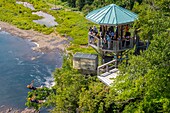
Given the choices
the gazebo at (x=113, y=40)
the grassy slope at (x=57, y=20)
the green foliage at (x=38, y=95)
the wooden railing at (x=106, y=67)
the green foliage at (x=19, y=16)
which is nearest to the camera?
the wooden railing at (x=106, y=67)

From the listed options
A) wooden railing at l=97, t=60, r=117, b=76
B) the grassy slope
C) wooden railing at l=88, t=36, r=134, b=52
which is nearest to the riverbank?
the grassy slope

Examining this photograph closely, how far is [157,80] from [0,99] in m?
23.5

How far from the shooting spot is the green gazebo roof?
22.9 meters

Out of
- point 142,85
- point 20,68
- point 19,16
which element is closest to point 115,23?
point 142,85

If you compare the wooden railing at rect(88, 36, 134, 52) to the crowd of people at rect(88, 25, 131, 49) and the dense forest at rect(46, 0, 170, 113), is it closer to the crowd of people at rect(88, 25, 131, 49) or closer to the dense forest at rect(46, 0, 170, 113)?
the crowd of people at rect(88, 25, 131, 49)

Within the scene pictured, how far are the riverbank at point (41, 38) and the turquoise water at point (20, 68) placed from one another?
1.38 m

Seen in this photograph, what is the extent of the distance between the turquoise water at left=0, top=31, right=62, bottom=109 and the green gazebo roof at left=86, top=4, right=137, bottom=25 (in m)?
14.8

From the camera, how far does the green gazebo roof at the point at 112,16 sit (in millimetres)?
22862

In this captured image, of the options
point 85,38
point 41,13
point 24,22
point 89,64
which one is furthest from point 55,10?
point 89,64

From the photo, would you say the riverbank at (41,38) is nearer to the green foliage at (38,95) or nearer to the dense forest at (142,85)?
the green foliage at (38,95)

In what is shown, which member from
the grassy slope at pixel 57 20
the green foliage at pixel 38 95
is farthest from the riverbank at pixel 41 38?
the green foliage at pixel 38 95

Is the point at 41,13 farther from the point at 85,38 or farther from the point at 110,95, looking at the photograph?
the point at 110,95

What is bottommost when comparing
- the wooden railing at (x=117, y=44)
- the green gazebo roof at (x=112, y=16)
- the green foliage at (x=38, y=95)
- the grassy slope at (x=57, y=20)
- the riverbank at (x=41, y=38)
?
the green foliage at (x=38, y=95)

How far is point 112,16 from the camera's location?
23203mm
